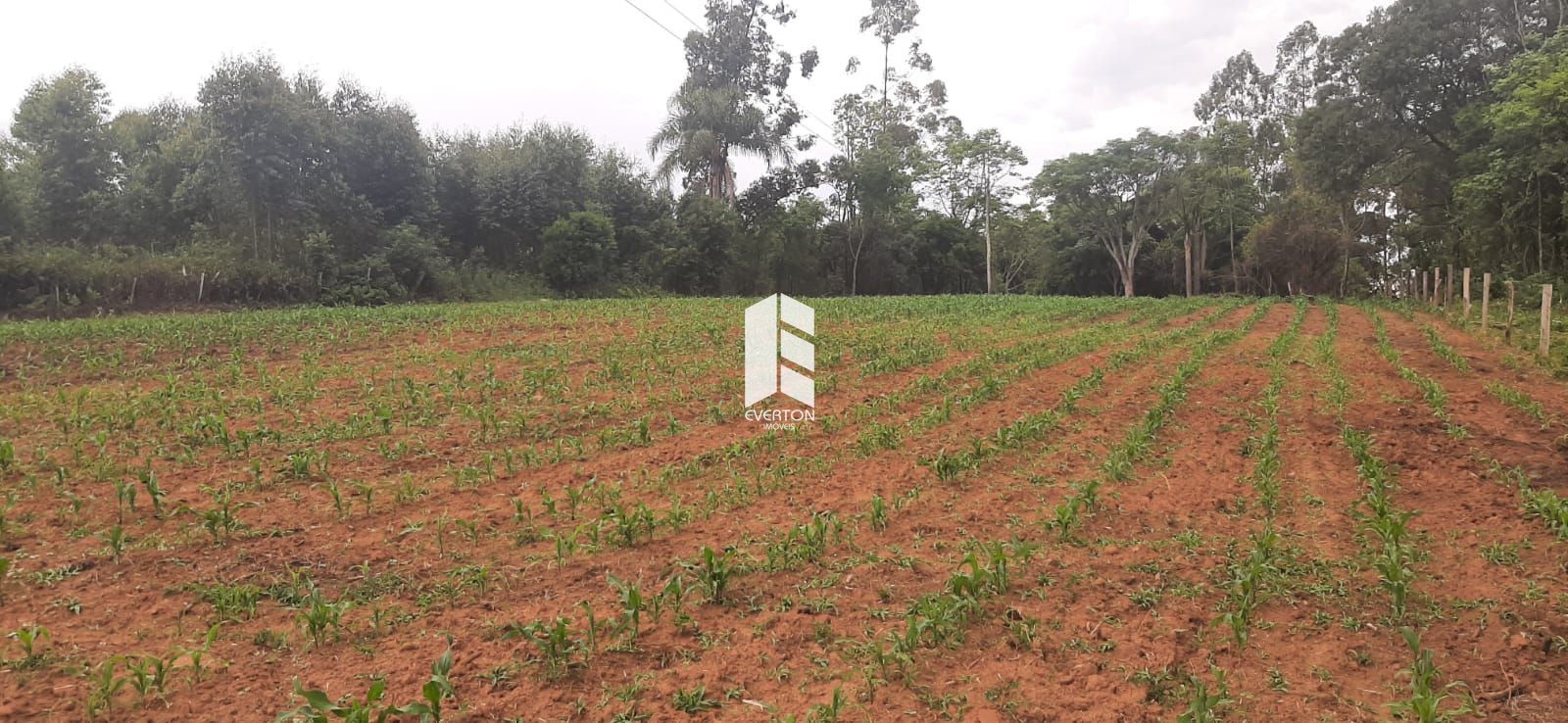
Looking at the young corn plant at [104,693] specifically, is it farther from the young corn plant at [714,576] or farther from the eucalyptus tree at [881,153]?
the eucalyptus tree at [881,153]

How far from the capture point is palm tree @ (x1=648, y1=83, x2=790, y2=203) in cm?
3284

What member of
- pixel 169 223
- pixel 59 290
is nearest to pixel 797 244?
pixel 169 223

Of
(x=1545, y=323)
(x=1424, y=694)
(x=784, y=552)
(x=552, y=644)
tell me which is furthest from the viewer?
(x=1545, y=323)

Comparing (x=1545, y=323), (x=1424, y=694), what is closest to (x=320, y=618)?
(x=1424, y=694)

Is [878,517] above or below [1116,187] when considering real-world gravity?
below

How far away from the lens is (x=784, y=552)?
14.3 ft

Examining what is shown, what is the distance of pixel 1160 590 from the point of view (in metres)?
3.88

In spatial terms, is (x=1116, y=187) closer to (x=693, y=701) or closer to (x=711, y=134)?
(x=711, y=134)

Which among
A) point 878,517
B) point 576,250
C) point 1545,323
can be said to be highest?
point 576,250

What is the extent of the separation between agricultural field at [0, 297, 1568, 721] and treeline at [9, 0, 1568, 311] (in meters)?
15.5

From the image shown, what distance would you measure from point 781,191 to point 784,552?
33789mm

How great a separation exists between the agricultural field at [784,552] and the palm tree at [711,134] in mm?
25597

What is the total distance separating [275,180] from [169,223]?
16.1 feet

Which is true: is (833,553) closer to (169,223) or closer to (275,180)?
(275,180)
